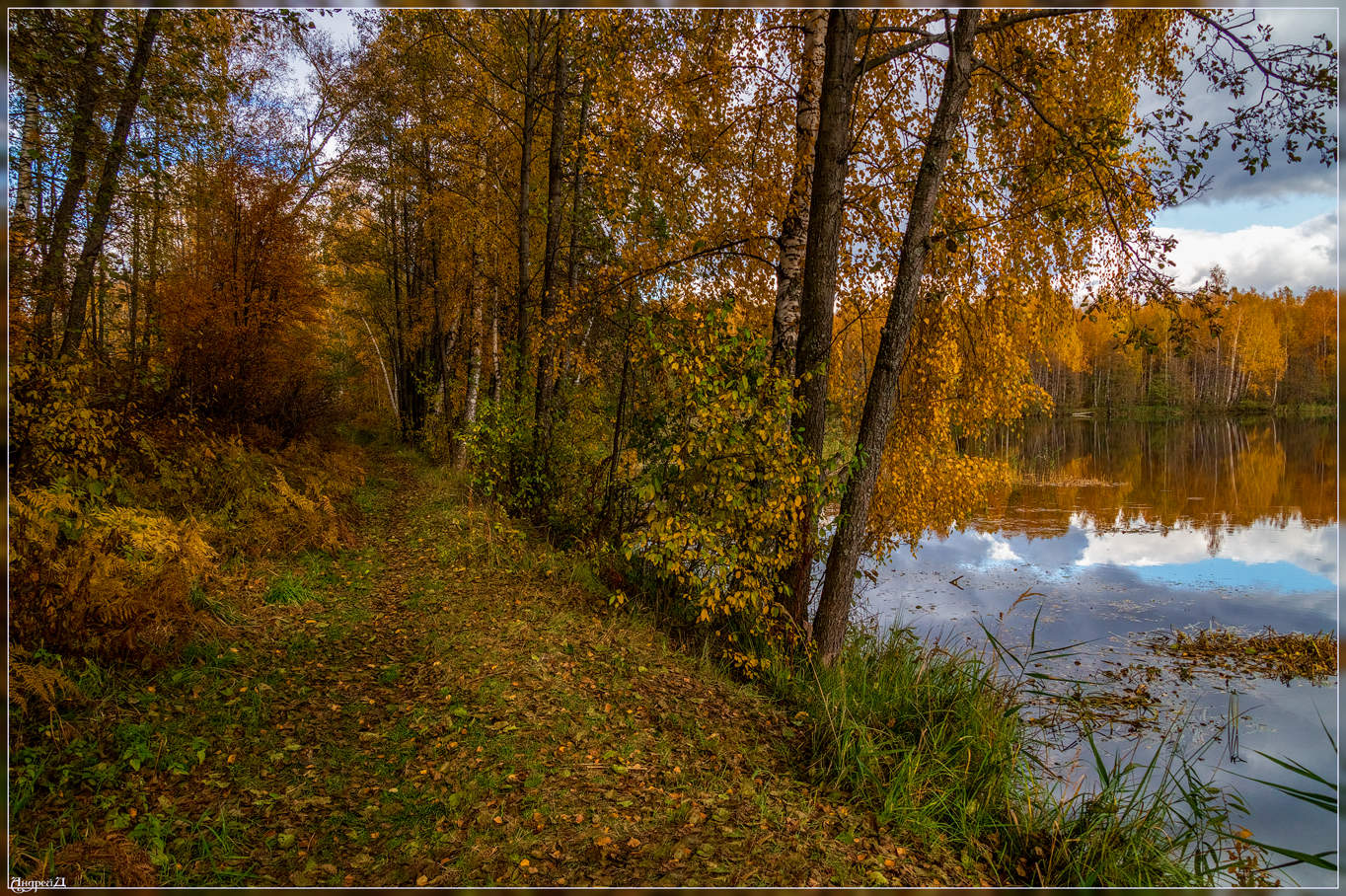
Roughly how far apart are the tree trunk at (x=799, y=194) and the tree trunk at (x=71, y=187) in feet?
16.8

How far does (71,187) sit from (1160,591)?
596 inches

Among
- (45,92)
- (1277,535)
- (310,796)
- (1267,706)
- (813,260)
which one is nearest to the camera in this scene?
(310,796)

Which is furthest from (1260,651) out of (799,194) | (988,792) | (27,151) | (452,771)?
(27,151)

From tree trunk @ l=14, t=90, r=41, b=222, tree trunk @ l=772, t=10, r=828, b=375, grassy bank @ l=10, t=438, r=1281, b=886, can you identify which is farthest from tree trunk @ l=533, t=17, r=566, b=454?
tree trunk @ l=14, t=90, r=41, b=222

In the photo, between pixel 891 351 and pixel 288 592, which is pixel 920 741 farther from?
pixel 288 592

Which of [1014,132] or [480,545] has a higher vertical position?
[1014,132]

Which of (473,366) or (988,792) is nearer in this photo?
(988,792)

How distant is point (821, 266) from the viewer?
16.8ft

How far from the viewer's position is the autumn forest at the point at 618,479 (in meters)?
3.06

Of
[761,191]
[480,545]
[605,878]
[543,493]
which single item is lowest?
[605,878]

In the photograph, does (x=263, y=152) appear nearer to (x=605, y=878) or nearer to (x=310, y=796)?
(x=310, y=796)

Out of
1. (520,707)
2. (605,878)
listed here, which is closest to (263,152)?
(520,707)

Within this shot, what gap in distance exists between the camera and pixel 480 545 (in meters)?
7.36

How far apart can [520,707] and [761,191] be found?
5.35m
